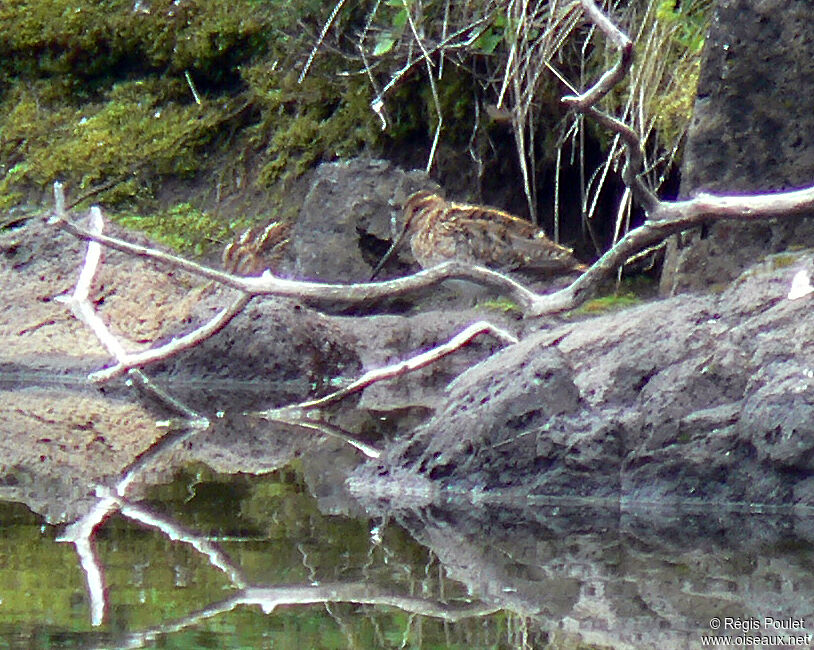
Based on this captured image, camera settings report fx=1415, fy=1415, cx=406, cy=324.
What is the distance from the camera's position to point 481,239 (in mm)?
8398

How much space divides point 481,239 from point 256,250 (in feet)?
4.95

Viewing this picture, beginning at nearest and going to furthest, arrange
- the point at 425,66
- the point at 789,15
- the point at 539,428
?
the point at 539,428 < the point at 789,15 < the point at 425,66

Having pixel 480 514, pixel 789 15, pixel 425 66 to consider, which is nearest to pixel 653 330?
pixel 480 514

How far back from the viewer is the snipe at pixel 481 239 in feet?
26.9

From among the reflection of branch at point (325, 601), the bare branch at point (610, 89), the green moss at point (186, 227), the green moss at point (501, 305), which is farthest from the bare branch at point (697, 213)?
the green moss at point (186, 227)

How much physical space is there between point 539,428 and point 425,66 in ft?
17.9

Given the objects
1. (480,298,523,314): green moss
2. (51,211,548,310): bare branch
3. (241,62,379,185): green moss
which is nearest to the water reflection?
(51,211,548,310): bare branch

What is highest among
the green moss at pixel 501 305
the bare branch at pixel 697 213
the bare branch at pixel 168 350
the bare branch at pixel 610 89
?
the bare branch at pixel 610 89

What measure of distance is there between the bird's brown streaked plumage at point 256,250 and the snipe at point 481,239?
3.29ft

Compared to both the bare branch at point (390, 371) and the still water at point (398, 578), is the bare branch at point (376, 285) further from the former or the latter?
the still water at point (398, 578)

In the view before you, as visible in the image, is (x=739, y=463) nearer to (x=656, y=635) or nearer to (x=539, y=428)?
(x=539, y=428)

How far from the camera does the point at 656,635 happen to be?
2.47 meters

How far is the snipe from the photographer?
820cm

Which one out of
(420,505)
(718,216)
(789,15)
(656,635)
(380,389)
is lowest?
(380,389)
